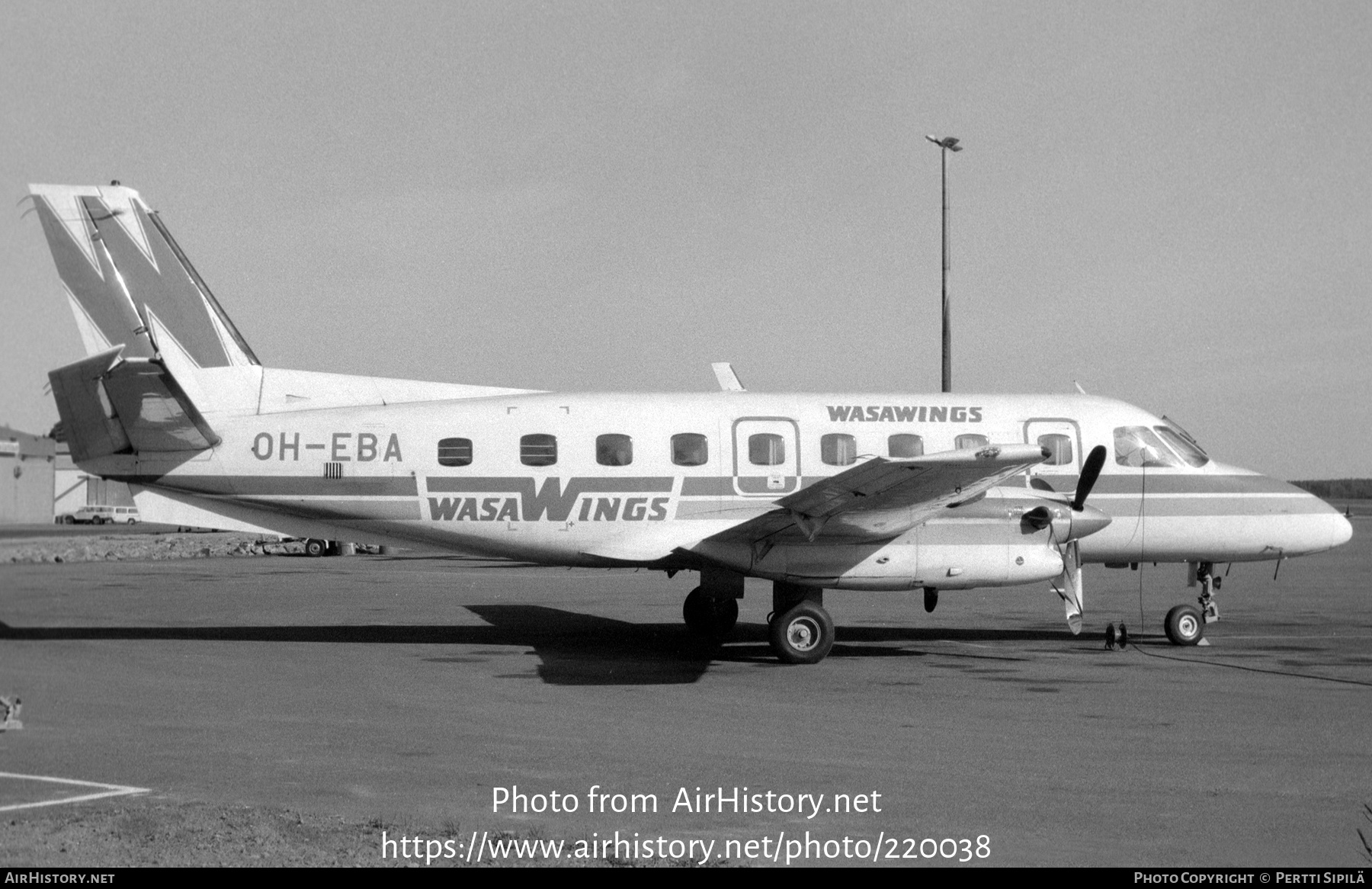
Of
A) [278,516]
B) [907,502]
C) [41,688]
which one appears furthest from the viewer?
[278,516]

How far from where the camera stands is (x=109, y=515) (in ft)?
40.4

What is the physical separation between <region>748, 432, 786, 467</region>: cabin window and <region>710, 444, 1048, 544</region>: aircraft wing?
140 centimetres

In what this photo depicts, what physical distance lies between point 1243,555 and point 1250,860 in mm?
10578

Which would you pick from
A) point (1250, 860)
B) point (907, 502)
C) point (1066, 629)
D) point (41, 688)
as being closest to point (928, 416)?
point (907, 502)

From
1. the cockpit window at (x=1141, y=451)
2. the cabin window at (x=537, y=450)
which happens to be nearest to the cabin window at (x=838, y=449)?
the cabin window at (x=537, y=450)

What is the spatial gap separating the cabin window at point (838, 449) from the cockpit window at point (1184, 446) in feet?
14.3

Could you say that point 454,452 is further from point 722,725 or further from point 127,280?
point 722,725

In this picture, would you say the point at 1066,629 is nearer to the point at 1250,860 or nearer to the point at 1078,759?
the point at 1078,759

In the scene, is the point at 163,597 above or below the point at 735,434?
below

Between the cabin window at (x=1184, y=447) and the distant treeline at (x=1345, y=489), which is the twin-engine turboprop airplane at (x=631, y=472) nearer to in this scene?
the cabin window at (x=1184, y=447)

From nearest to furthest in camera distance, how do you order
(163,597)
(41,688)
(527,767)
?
(527,767) → (41,688) → (163,597)

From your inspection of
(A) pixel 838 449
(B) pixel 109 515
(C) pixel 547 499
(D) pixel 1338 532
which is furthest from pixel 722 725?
(D) pixel 1338 532

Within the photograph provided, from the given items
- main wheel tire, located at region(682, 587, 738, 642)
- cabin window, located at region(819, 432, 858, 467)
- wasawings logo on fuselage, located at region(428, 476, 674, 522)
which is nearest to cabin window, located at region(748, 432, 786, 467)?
cabin window, located at region(819, 432, 858, 467)

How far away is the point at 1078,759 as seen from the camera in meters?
8.05
